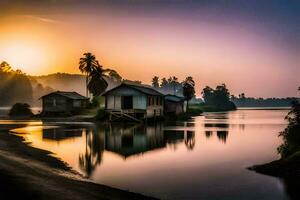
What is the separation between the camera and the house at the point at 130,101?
228 ft

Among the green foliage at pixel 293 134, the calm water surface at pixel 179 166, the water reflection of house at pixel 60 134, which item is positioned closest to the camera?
the calm water surface at pixel 179 166

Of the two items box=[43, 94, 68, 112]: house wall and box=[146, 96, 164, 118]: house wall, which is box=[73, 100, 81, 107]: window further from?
box=[146, 96, 164, 118]: house wall

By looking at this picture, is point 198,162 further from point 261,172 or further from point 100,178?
point 100,178

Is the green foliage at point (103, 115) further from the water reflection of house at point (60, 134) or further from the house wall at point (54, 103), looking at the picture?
the water reflection of house at point (60, 134)

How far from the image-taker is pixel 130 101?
72125 mm

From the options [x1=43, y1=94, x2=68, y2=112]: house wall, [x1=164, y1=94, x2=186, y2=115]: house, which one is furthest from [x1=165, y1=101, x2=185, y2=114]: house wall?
[x1=43, y1=94, x2=68, y2=112]: house wall

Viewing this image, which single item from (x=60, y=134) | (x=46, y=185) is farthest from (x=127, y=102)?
(x=46, y=185)

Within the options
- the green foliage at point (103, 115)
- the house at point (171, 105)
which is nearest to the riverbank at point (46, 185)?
the green foliage at point (103, 115)

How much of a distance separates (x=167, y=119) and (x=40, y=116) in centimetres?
3194

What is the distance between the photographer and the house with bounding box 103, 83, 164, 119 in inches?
2734

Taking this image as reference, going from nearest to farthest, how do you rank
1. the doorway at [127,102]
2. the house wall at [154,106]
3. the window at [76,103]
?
the house wall at [154,106] → the doorway at [127,102] → the window at [76,103]

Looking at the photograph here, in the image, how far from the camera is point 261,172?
19.9m

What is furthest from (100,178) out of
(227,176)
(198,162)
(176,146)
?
(176,146)

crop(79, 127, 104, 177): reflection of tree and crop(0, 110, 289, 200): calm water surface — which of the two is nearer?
crop(0, 110, 289, 200): calm water surface
